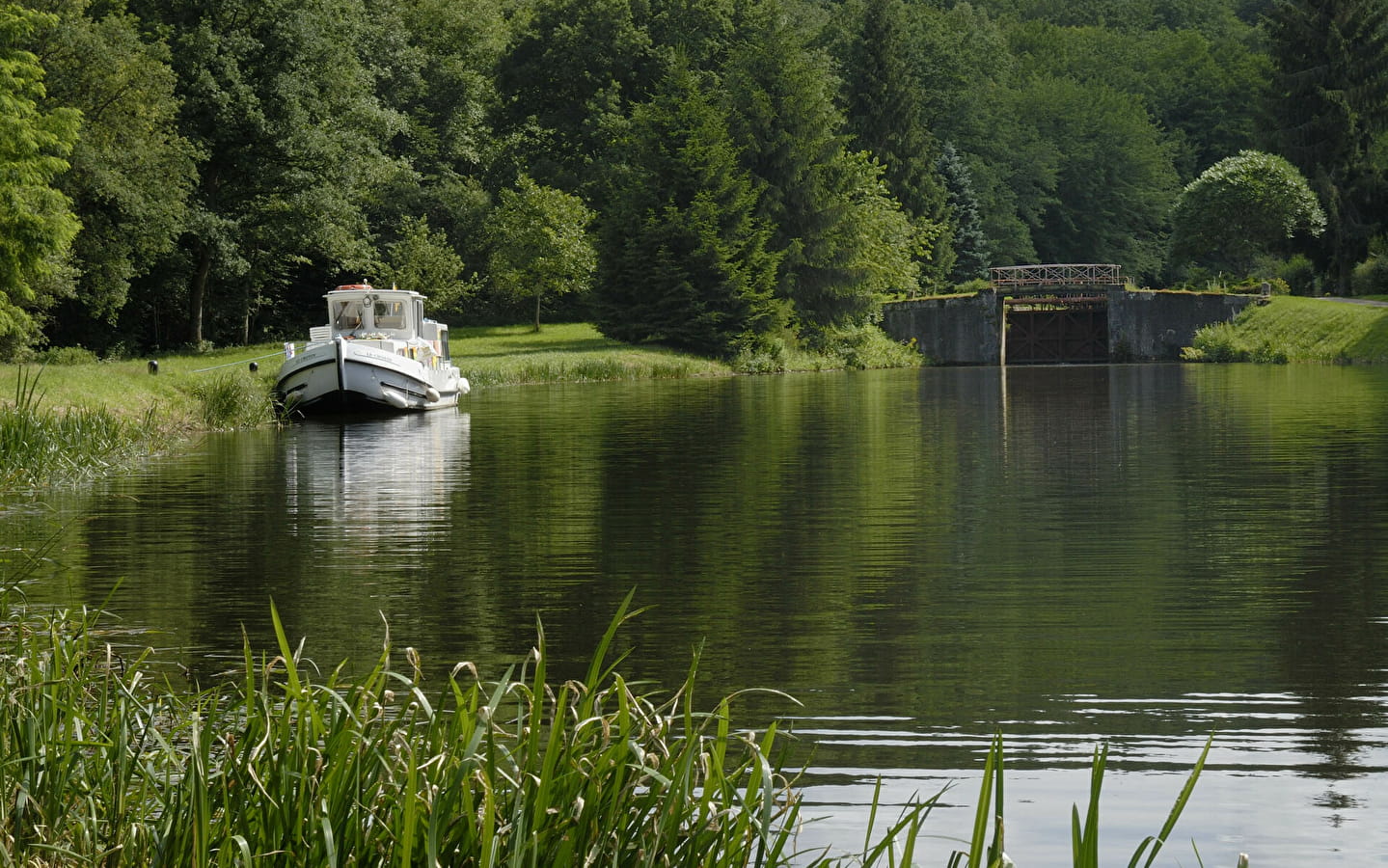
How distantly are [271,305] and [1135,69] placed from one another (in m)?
65.4

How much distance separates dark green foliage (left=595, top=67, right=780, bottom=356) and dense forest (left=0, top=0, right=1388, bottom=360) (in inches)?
5.3

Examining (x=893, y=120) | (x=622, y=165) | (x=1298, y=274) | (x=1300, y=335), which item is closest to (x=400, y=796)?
(x=1300, y=335)

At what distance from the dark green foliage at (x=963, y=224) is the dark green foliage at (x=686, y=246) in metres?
26.3

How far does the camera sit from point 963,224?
278ft

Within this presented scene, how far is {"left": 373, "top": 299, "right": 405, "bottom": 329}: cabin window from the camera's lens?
117 ft

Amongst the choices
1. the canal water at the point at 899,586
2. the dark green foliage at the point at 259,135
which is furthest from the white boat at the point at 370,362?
the dark green foliage at the point at 259,135

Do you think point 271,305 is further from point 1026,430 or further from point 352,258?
point 1026,430

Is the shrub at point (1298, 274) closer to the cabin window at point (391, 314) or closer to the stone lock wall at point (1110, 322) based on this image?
the stone lock wall at point (1110, 322)

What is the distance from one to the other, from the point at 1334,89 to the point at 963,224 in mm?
19467

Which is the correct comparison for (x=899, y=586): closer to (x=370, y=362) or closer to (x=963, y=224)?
(x=370, y=362)

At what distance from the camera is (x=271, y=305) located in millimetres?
61625

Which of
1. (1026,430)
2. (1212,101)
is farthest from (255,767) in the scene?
(1212,101)

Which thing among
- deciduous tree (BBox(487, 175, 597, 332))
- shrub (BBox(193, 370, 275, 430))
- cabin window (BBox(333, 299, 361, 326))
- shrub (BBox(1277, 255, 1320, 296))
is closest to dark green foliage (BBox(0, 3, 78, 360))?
cabin window (BBox(333, 299, 361, 326))

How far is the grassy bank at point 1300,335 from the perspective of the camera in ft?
181
